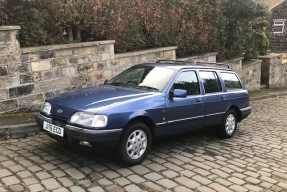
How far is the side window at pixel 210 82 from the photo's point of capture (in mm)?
6506

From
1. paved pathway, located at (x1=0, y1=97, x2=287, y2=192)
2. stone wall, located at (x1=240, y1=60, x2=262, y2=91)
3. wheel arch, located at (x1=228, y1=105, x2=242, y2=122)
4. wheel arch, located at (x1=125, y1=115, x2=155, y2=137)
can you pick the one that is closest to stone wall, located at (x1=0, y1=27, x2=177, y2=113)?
paved pathway, located at (x1=0, y1=97, x2=287, y2=192)

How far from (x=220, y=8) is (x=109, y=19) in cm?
542

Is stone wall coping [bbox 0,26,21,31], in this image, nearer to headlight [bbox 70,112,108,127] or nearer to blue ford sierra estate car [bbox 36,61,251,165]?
blue ford sierra estate car [bbox 36,61,251,165]

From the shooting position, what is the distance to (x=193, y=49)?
11.4 meters

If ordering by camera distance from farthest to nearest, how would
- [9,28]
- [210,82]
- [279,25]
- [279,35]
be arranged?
[279,25], [279,35], [210,82], [9,28]

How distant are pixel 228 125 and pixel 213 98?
883 millimetres

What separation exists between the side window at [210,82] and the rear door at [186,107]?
0.25 meters

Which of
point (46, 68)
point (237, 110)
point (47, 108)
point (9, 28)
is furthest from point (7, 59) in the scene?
point (237, 110)

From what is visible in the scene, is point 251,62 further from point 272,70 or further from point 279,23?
point 279,23

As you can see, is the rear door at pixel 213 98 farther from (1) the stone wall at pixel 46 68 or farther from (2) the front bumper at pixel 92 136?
(1) the stone wall at pixel 46 68

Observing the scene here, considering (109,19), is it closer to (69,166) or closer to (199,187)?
(69,166)

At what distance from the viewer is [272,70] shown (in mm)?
16203

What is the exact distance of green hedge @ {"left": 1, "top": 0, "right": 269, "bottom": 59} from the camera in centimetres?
721

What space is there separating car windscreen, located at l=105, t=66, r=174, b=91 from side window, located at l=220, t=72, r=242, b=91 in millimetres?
1686
